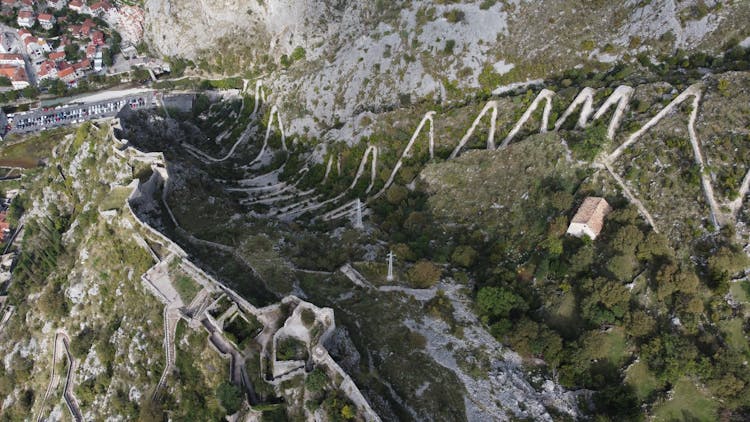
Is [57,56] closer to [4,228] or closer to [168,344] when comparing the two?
[4,228]

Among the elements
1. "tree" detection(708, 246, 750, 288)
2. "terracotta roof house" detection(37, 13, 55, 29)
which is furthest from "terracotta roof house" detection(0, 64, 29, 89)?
"tree" detection(708, 246, 750, 288)

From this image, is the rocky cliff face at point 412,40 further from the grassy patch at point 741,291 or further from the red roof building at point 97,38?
the grassy patch at point 741,291

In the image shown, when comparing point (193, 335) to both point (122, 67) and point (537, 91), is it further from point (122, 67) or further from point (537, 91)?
point (122, 67)

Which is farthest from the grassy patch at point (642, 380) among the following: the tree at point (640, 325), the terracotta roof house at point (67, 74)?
the terracotta roof house at point (67, 74)

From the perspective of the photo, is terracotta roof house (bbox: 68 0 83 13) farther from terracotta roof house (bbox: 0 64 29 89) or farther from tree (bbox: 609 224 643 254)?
tree (bbox: 609 224 643 254)

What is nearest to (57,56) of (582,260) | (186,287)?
(186,287)
